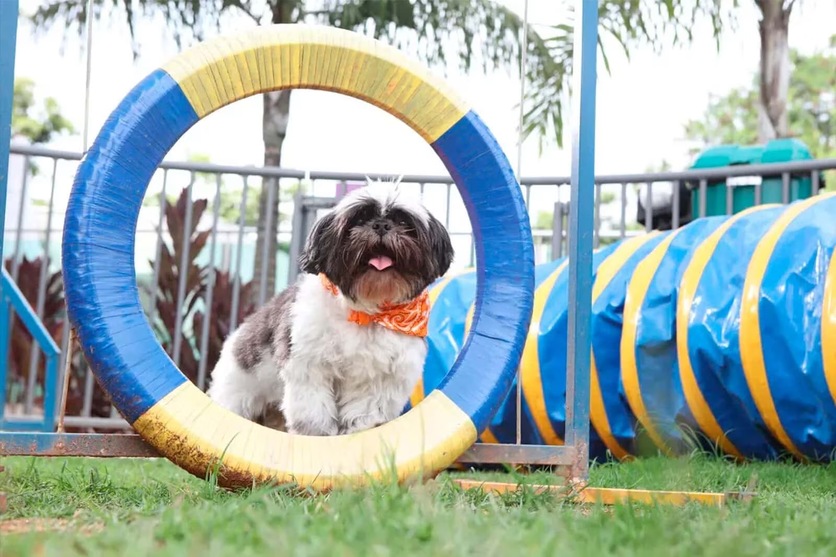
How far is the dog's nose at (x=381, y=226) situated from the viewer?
3.11 meters

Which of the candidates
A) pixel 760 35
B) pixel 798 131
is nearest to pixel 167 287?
pixel 760 35

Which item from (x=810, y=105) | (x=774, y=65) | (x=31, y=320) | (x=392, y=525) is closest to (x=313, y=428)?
(x=392, y=525)

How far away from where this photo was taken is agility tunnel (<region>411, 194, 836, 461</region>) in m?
3.54

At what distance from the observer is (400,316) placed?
3.10 meters

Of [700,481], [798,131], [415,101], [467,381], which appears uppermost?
[798,131]

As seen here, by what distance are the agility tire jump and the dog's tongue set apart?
12.9 inches

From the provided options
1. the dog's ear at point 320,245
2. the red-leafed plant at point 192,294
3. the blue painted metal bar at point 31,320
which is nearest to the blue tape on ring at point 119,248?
the dog's ear at point 320,245

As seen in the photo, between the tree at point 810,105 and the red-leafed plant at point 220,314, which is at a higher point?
the tree at point 810,105

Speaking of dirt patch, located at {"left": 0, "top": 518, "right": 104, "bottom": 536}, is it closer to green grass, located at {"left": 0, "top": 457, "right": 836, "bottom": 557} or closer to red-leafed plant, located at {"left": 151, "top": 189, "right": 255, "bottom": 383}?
green grass, located at {"left": 0, "top": 457, "right": 836, "bottom": 557}

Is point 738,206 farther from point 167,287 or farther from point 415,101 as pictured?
point 167,287

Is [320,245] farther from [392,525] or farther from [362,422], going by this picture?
[392,525]

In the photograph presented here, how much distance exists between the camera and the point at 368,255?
3.06 meters

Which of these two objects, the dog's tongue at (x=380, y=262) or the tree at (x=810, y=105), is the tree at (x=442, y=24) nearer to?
the dog's tongue at (x=380, y=262)

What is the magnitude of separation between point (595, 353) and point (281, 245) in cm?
666
